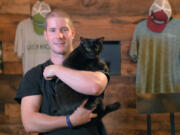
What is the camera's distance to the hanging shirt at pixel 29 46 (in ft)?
8.42

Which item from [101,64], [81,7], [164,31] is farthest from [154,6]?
[101,64]

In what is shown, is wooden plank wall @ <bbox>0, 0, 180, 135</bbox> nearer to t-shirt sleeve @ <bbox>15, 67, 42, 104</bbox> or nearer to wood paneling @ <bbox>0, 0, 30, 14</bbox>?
wood paneling @ <bbox>0, 0, 30, 14</bbox>

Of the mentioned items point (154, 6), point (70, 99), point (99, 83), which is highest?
point (154, 6)

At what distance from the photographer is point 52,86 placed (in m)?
1.14

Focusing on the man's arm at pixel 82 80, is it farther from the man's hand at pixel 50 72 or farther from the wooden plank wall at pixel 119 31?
the wooden plank wall at pixel 119 31

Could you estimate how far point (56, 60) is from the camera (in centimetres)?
121

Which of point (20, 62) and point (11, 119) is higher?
point (20, 62)

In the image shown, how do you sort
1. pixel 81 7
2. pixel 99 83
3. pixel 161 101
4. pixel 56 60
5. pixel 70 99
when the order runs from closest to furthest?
pixel 99 83 < pixel 70 99 < pixel 56 60 < pixel 161 101 < pixel 81 7

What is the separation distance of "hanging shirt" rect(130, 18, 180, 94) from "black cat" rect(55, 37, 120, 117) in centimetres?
136

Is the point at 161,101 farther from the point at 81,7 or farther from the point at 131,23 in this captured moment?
the point at 81,7

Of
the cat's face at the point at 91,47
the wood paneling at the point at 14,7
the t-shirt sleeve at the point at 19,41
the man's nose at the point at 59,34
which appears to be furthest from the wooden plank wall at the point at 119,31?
the man's nose at the point at 59,34

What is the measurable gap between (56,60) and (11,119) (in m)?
1.91

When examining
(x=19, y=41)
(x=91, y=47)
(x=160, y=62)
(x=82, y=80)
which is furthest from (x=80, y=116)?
(x=19, y=41)

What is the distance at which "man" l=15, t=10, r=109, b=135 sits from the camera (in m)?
0.97
